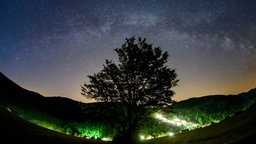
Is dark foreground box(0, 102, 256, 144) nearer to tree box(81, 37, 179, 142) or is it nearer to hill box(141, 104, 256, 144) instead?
hill box(141, 104, 256, 144)

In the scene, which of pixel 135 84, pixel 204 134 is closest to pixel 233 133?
pixel 204 134

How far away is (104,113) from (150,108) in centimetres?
406

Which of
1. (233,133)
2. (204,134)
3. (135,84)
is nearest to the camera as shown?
(233,133)

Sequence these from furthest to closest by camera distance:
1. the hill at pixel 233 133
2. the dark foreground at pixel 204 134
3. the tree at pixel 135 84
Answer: the tree at pixel 135 84 → the dark foreground at pixel 204 134 → the hill at pixel 233 133

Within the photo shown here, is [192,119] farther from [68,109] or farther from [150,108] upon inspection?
[68,109]

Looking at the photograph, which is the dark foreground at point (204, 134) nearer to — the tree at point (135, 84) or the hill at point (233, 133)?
the hill at point (233, 133)

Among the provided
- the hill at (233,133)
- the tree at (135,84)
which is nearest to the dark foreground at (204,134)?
the hill at (233,133)

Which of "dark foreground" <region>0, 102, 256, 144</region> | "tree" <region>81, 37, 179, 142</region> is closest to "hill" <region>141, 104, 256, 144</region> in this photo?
"dark foreground" <region>0, 102, 256, 144</region>

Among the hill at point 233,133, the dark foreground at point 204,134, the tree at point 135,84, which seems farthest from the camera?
the tree at point 135,84

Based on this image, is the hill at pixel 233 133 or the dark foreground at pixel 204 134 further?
the dark foreground at pixel 204 134

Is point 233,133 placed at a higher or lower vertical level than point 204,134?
higher

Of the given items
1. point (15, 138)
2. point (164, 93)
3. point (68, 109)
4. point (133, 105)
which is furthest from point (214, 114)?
point (68, 109)

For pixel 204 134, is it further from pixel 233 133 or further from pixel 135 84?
pixel 135 84

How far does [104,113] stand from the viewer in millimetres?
20844
